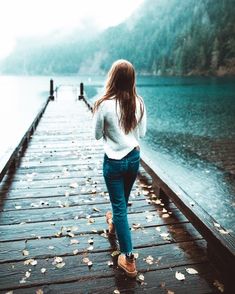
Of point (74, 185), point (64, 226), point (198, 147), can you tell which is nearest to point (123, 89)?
point (64, 226)

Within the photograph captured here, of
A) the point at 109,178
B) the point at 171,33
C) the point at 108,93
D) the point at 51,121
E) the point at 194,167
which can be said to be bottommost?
the point at 194,167

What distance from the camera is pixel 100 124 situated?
3.38 metres

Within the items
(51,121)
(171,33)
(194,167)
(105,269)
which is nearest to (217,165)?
(194,167)

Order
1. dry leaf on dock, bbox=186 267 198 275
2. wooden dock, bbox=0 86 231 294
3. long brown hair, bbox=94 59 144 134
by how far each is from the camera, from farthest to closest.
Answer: dry leaf on dock, bbox=186 267 198 275 → wooden dock, bbox=0 86 231 294 → long brown hair, bbox=94 59 144 134

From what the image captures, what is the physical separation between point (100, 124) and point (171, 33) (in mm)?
169316

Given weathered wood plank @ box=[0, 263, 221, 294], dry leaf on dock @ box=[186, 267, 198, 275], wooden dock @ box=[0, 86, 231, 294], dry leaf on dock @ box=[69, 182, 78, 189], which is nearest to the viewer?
weathered wood plank @ box=[0, 263, 221, 294]

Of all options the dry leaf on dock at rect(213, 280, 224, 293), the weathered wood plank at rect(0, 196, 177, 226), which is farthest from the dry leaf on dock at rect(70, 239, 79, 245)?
the dry leaf on dock at rect(213, 280, 224, 293)

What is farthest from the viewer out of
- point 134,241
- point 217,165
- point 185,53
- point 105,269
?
point 185,53

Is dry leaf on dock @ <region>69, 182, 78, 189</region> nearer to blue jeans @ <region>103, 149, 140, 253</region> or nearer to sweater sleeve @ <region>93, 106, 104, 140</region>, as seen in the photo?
blue jeans @ <region>103, 149, 140, 253</region>

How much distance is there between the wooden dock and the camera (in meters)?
3.46

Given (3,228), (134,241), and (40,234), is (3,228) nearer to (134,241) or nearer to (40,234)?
(40,234)

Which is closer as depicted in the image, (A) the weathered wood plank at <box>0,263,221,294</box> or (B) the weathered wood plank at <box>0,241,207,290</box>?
(A) the weathered wood plank at <box>0,263,221,294</box>

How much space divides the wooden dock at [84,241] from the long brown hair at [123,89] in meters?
1.74

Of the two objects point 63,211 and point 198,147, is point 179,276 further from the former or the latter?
point 198,147
